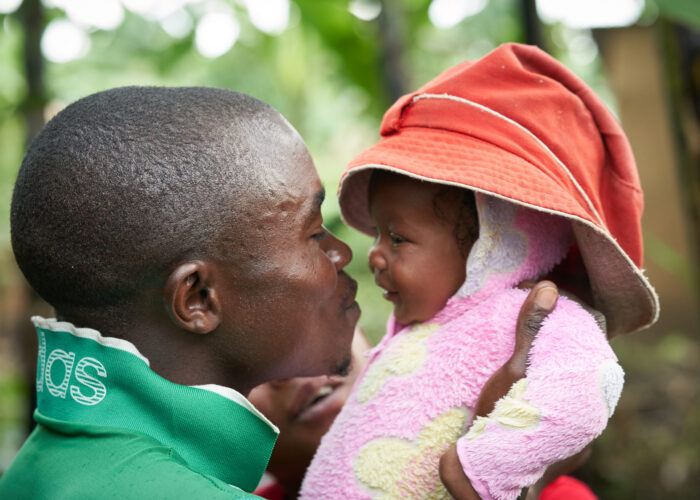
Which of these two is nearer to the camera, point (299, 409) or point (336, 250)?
point (336, 250)

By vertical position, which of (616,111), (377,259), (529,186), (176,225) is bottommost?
(616,111)

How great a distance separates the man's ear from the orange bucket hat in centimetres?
59

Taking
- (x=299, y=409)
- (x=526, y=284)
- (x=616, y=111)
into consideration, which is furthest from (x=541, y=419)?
(x=616, y=111)

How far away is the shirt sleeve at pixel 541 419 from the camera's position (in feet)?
5.14

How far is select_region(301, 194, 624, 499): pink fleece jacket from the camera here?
158cm

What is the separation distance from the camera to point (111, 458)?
1436 millimetres

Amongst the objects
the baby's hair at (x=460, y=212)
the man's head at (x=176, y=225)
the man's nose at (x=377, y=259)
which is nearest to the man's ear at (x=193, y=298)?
the man's head at (x=176, y=225)

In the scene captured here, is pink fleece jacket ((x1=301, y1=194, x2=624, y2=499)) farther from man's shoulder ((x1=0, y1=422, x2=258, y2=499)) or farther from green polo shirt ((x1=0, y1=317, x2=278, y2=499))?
man's shoulder ((x1=0, y1=422, x2=258, y2=499))

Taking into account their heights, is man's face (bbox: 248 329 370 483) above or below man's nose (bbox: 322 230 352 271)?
below

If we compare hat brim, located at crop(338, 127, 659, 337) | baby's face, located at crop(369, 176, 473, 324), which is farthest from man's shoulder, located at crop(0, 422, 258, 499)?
hat brim, located at crop(338, 127, 659, 337)

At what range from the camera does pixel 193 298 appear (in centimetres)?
163

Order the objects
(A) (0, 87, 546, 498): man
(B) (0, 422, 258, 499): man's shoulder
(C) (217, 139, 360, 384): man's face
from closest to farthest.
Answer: (B) (0, 422, 258, 499): man's shoulder < (A) (0, 87, 546, 498): man < (C) (217, 139, 360, 384): man's face

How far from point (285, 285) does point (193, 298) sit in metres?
0.22

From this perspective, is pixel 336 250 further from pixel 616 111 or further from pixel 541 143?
pixel 616 111
